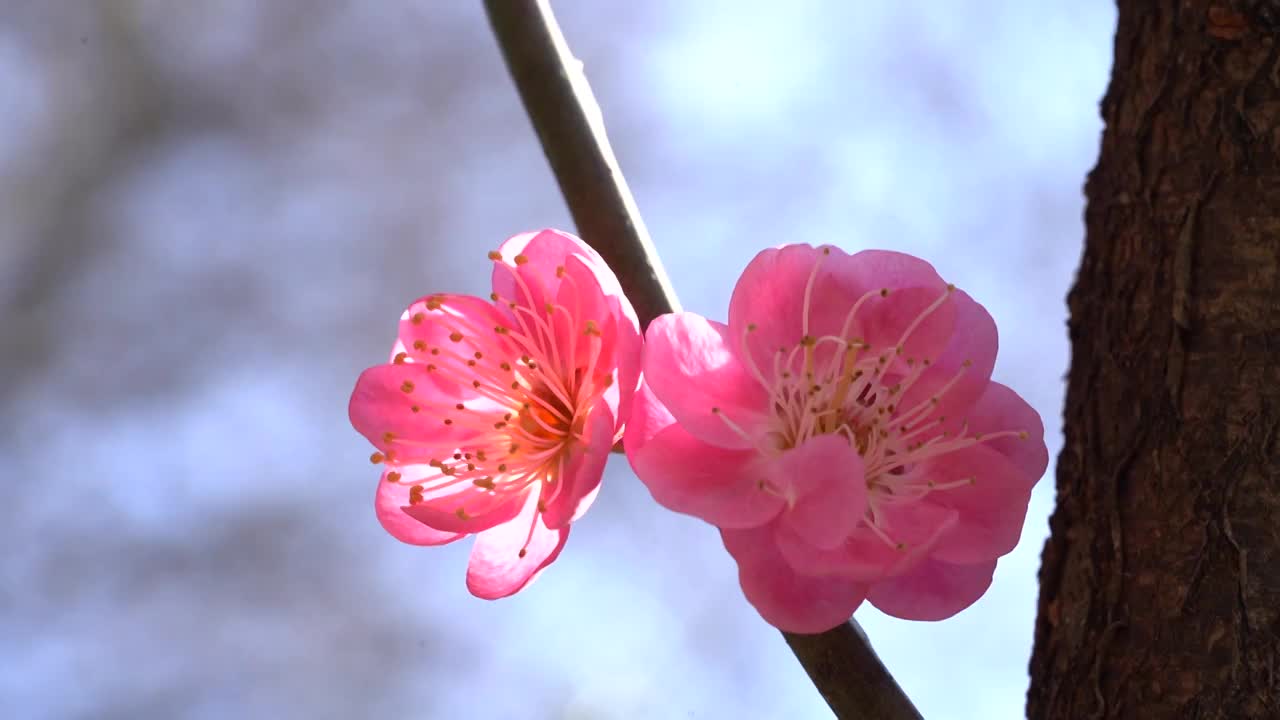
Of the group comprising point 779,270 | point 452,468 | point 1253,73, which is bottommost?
point 452,468

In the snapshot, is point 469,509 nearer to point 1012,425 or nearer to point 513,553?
point 513,553

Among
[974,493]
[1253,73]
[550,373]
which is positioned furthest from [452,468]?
[1253,73]

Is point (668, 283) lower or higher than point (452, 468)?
higher

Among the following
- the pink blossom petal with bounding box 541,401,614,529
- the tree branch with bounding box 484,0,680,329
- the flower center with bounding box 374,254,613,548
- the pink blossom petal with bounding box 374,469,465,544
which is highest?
the tree branch with bounding box 484,0,680,329

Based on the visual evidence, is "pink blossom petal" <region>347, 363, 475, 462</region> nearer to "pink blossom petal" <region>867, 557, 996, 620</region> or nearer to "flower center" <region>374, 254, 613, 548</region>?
"flower center" <region>374, 254, 613, 548</region>

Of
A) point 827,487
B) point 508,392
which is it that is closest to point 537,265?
point 508,392

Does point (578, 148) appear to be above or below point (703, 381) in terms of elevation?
above

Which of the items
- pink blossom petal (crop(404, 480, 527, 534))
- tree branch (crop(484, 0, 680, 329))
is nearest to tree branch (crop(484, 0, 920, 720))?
tree branch (crop(484, 0, 680, 329))

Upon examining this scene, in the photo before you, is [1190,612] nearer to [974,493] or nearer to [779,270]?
[974,493]
